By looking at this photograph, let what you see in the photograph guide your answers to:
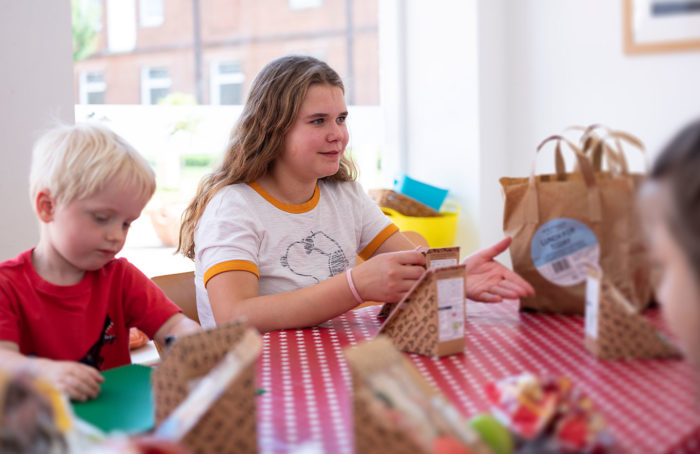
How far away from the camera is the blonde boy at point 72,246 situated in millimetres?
1066

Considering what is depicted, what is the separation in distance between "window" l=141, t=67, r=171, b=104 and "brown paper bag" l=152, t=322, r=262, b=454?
1.98 metres

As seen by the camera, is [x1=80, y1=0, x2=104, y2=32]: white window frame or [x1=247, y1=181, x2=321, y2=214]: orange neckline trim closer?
[x1=247, y1=181, x2=321, y2=214]: orange neckline trim

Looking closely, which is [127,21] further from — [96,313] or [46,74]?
[96,313]

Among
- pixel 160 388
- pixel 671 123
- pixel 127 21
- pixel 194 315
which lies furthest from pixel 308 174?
pixel 671 123

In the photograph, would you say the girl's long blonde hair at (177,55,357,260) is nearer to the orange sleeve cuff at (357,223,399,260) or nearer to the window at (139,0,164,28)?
the orange sleeve cuff at (357,223,399,260)

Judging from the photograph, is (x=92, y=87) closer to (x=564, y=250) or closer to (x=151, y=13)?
(x=151, y=13)

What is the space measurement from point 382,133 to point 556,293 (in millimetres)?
2026

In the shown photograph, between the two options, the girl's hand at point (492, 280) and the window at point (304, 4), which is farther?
the window at point (304, 4)

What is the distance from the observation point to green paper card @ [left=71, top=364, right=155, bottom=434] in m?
0.79

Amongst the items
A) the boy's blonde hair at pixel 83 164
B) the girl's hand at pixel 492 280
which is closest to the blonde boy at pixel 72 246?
the boy's blonde hair at pixel 83 164

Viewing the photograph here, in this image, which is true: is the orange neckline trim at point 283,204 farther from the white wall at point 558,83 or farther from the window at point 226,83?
the white wall at point 558,83

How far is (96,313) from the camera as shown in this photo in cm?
120

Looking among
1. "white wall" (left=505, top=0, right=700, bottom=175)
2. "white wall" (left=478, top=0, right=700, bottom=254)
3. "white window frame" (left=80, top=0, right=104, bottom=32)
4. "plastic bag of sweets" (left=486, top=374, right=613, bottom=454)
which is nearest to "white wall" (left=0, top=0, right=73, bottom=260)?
"white window frame" (left=80, top=0, right=104, bottom=32)

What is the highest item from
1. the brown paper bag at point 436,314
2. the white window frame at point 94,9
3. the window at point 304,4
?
the window at point 304,4
